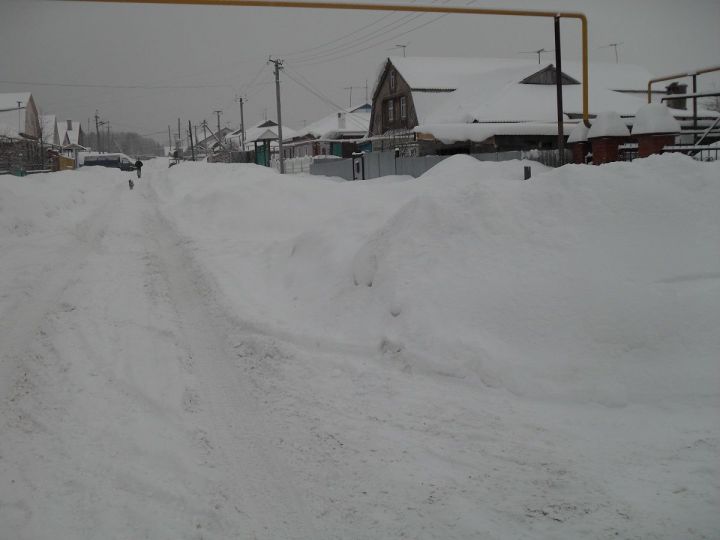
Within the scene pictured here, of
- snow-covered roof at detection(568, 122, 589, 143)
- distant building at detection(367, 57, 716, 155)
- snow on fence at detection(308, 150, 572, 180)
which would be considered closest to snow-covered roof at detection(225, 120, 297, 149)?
distant building at detection(367, 57, 716, 155)

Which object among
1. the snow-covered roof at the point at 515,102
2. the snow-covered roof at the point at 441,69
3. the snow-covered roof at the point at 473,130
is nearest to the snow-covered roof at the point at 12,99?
the snow-covered roof at the point at 441,69

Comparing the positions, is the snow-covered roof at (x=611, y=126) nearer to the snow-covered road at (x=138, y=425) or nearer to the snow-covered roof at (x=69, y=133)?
the snow-covered road at (x=138, y=425)

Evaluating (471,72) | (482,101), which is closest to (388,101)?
(471,72)

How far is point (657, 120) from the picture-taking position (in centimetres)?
1352

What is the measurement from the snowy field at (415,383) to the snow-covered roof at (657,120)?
23.4 ft

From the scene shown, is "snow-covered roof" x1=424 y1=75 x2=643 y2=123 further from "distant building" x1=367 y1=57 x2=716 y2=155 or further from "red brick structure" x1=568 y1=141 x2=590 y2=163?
"red brick structure" x1=568 y1=141 x2=590 y2=163

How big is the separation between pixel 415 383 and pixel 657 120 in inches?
443

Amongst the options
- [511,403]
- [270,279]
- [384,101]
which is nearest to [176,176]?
[384,101]

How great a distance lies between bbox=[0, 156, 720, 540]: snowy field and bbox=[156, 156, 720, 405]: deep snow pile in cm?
2

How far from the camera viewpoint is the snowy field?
12.5 ft

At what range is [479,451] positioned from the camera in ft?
14.8

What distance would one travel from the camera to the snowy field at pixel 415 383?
12.5 feet

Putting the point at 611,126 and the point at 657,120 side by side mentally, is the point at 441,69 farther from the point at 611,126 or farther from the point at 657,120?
the point at 657,120

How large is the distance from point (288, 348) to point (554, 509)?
383 centimetres
